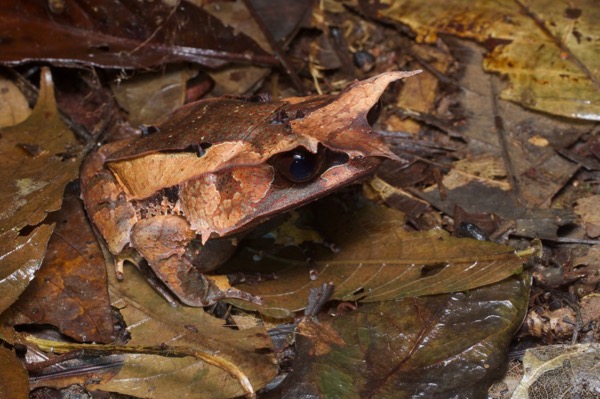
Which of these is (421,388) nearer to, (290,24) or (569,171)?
(569,171)

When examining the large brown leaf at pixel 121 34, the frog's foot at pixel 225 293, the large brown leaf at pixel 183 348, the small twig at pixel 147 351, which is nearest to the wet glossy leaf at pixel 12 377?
the small twig at pixel 147 351

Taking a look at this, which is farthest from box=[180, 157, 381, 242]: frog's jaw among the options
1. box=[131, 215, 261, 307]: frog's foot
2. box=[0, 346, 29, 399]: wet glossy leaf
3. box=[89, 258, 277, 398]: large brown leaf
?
box=[0, 346, 29, 399]: wet glossy leaf

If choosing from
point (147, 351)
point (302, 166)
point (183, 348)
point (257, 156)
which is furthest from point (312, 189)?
point (147, 351)

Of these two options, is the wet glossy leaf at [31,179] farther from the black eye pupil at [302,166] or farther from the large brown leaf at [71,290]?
the black eye pupil at [302,166]

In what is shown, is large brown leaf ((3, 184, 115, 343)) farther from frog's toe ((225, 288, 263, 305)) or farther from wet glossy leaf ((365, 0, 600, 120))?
wet glossy leaf ((365, 0, 600, 120))

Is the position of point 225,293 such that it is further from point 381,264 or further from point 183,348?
point 381,264

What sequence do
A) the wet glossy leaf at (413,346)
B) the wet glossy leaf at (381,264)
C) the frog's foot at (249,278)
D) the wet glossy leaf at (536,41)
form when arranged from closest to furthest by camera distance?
1. the wet glossy leaf at (413,346)
2. the wet glossy leaf at (381,264)
3. the frog's foot at (249,278)
4. the wet glossy leaf at (536,41)
